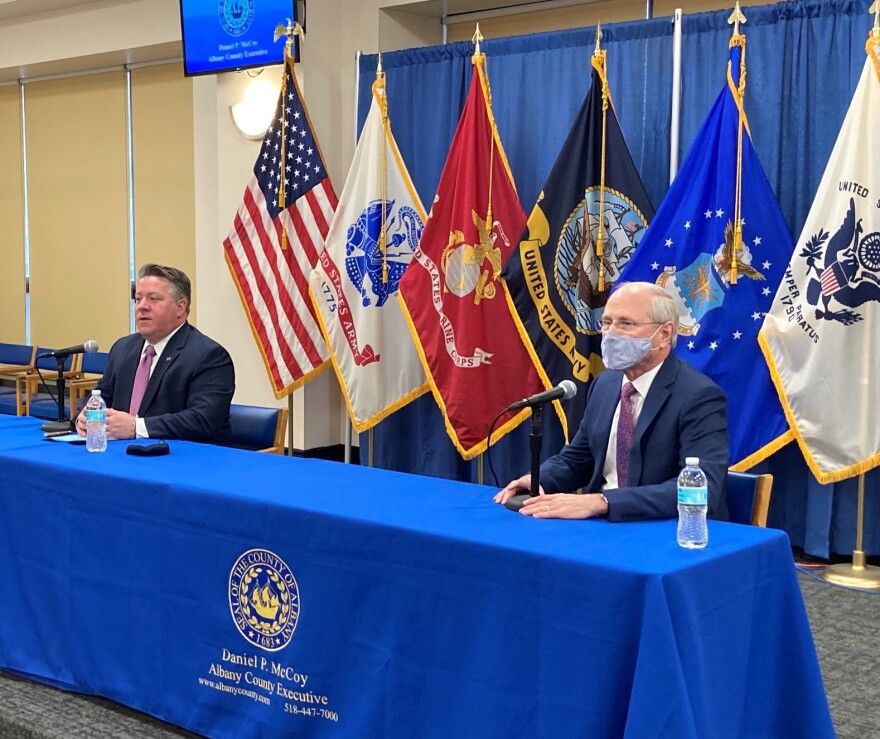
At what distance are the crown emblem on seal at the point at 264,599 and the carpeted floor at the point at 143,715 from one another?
0.43m

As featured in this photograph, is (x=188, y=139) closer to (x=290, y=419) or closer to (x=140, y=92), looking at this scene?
(x=140, y=92)

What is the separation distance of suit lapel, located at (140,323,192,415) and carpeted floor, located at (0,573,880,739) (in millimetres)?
1073

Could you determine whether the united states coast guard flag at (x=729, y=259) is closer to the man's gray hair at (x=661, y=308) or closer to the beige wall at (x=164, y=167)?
the man's gray hair at (x=661, y=308)

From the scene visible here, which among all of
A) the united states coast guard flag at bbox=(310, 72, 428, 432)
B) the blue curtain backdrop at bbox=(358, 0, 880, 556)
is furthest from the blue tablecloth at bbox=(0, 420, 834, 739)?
the blue curtain backdrop at bbox=(358, 0, 880, 556)

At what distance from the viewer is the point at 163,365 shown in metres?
3.95

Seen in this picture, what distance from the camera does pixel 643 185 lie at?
5.13m

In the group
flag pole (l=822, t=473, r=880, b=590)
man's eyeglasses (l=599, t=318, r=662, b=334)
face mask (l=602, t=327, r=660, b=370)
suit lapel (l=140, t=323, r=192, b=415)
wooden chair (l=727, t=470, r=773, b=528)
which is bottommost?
→ flag pole (l=822, t=473, r=880, b=590)

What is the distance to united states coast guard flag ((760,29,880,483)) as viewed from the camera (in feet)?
14.5

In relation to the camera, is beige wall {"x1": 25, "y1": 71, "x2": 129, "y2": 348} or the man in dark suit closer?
the man in dark suit

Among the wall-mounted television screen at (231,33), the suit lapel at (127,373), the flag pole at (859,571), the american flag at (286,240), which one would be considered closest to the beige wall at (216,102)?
the wall-mounted television screen at (231,33)

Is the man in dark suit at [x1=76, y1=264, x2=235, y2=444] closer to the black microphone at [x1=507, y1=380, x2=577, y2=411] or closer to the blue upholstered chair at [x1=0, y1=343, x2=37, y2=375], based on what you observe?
the black microphone at [x1=507, y1=380, x2=577, y2=411]

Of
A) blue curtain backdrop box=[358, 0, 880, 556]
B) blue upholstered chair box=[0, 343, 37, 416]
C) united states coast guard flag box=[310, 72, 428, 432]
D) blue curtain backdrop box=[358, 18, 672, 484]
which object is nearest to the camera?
blue curtain backdrop box=[358, 0, 880, 556]

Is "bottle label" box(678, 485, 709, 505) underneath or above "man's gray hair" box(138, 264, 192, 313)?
underneath

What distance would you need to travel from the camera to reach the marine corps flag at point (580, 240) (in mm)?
4969
